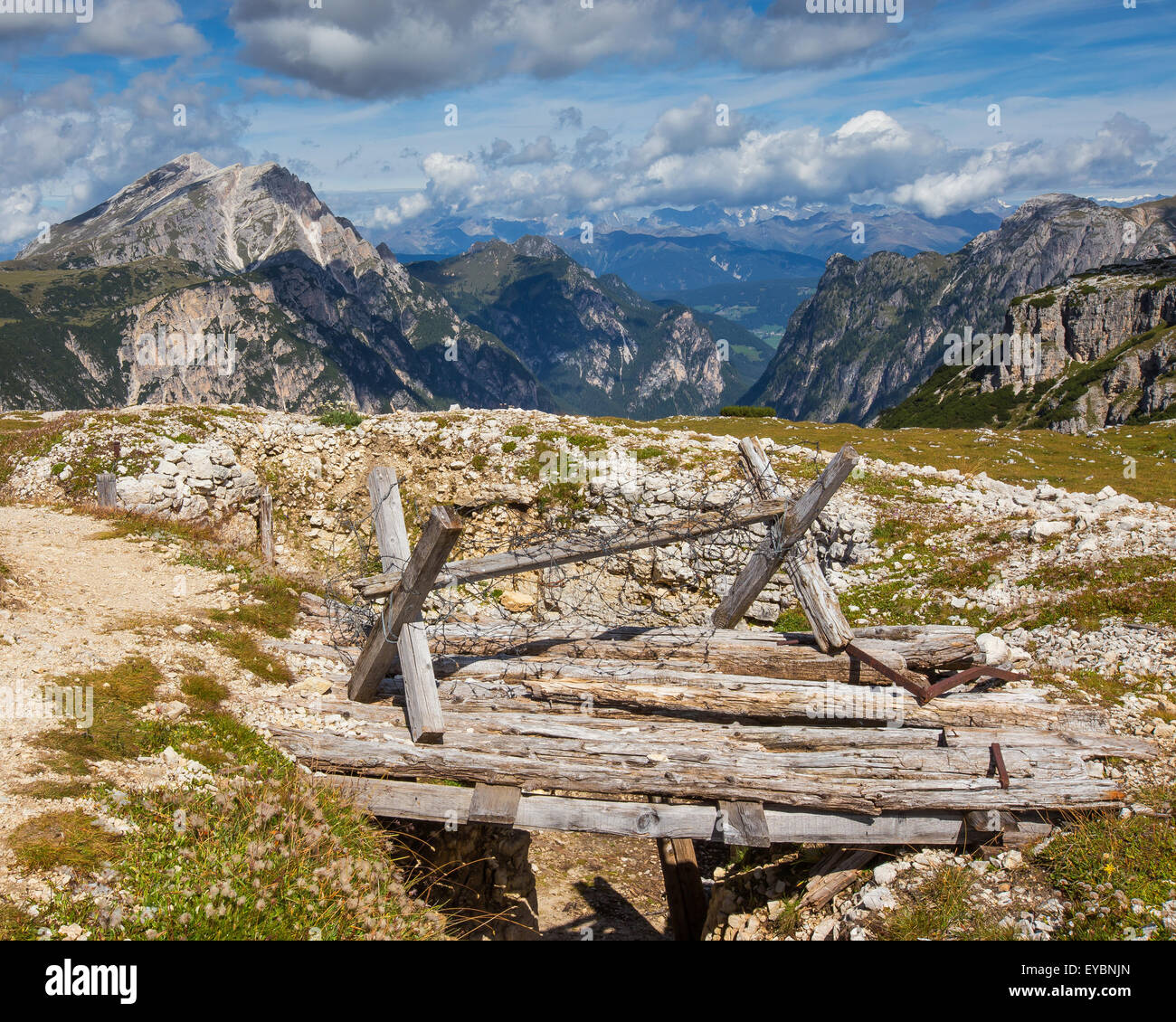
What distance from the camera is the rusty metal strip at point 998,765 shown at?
8734 millimetres

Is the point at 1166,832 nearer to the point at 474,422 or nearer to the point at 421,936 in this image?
the point at 421,936

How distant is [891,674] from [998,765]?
6.20 feet

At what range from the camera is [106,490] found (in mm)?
20891

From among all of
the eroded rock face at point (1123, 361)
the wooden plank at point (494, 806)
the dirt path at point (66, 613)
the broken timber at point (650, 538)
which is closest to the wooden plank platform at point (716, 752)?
the wooden plank at point (494, 806)

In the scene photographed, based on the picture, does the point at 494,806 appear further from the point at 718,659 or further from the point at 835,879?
the point at 835,879

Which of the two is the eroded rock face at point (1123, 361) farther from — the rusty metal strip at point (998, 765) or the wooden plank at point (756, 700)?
the rusty metal strip at point (998, 765)

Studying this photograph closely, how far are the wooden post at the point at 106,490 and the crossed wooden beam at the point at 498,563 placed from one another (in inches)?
584

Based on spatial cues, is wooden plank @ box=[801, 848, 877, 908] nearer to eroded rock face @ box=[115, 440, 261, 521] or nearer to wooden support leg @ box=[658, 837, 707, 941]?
wooden support leg @ box=[658, 837, 707, 941]

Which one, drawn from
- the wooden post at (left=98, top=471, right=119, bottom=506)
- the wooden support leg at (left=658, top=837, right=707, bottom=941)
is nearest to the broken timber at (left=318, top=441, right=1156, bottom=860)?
the wooden support leg at (left=658, top=837, right=707, bottom=941)

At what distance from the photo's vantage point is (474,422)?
28.8 meters

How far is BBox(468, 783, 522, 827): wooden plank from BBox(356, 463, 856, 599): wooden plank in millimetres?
2668

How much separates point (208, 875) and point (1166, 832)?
10.3 meters

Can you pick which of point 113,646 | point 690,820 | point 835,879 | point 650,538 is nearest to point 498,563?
point 650,538
